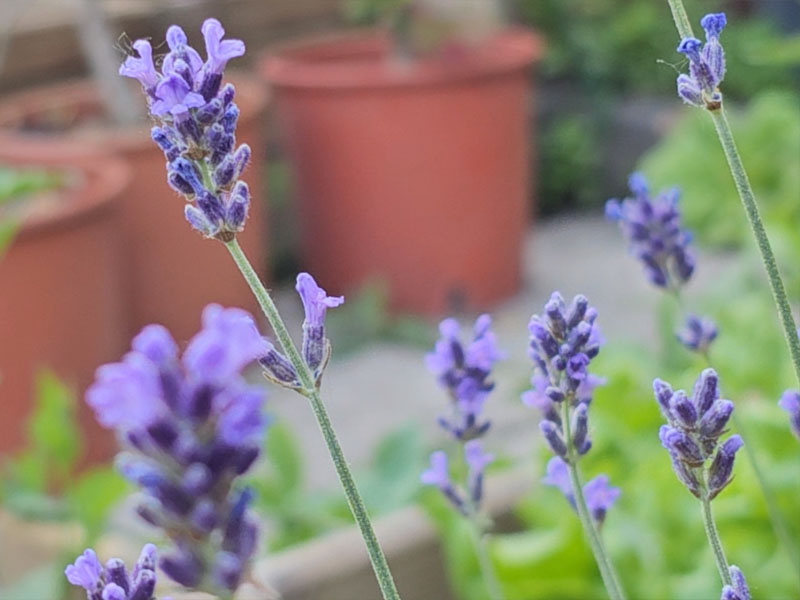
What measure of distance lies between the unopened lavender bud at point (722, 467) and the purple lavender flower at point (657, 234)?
0.20 m

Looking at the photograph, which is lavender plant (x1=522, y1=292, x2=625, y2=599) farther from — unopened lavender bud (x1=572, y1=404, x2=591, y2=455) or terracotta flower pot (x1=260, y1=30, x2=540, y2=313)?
terracotta flower pot (x1=260, y1=30, x2=540, y2=313)

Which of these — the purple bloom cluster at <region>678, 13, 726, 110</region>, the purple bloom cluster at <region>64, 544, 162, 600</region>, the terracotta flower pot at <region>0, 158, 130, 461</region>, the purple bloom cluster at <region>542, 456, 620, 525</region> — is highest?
the terracotta flower pot at <region>0, 158, 130, 461</region>

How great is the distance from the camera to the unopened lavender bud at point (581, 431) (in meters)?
0.40

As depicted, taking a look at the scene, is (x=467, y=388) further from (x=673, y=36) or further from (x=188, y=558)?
(x=673, y=36)

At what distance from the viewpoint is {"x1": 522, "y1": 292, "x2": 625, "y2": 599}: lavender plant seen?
38cm

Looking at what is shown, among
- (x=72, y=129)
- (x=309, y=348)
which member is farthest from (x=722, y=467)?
(x=72, y=129)

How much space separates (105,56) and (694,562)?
1521 millimetres

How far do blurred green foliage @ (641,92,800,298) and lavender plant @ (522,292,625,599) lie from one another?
194 cm

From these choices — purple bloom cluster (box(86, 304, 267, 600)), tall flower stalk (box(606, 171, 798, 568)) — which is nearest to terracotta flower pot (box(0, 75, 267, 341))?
tall flower stalk (box(606, 171, 798, 568))

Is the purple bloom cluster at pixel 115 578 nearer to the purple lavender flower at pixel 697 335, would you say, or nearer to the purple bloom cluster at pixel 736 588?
the purple bloom cluster at pixel 736 588

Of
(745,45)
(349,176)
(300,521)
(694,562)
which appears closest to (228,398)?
(694,562)

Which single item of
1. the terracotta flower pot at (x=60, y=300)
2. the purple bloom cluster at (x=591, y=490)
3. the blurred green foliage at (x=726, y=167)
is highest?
the blurred green foliage at (x=726, y=167)

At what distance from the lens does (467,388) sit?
0.46 meters

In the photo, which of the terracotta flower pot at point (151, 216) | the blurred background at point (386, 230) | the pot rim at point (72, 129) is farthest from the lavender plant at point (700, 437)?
the terracotta flower pot at point (151, 216)
